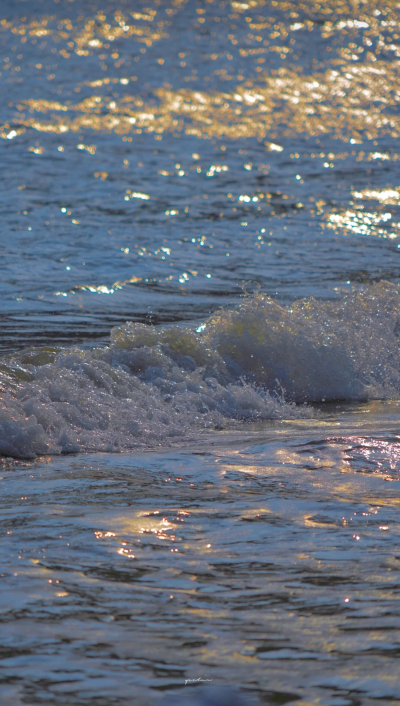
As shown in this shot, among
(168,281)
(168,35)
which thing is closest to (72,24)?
(168,35)

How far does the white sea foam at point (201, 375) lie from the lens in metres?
5.47

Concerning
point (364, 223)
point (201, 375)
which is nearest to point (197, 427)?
point (201, 375)

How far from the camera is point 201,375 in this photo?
23.3ft

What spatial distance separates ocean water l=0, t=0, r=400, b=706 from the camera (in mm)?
2576

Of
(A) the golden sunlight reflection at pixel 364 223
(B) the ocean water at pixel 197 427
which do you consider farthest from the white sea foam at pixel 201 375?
(A) the golden sunlight reflection at pixel 364 223

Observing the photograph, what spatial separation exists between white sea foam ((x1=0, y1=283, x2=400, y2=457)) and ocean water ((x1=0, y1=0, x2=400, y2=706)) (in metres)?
0.02

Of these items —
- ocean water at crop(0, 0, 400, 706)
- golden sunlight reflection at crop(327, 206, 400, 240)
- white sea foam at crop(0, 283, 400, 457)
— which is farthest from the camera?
golden sunlight reflection at crop(327, 206, 400, 240)

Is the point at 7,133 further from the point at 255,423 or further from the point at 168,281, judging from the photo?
the point at 255,423

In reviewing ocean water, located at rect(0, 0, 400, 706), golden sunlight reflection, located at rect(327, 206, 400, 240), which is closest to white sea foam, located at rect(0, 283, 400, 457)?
ocean water, located at rect(0, 0, 400, 706)

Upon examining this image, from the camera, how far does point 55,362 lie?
639cm

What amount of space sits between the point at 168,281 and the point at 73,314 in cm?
230

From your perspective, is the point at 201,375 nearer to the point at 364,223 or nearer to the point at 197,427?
the point at 197,427

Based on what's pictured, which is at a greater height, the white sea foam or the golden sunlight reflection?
the golden sunlight reflection

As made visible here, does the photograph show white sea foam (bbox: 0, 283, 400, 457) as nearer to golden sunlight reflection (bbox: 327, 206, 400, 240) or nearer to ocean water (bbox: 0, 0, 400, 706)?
ocean water (bbox: 0, 0, 400, 706)
